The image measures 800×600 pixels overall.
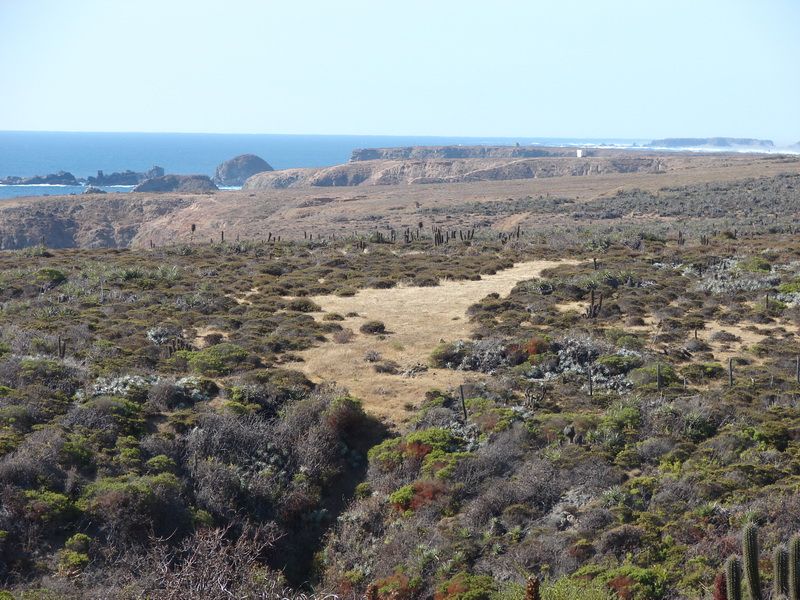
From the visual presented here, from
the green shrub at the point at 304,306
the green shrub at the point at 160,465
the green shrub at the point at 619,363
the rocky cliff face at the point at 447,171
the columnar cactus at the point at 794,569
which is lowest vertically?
the rocky cliff face at the point at 447,171

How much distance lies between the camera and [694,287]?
27422 mm

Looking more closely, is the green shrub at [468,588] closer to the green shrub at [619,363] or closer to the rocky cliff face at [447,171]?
the green shrub at [619,363]

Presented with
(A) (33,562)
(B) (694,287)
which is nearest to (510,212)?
(B) (694,287)

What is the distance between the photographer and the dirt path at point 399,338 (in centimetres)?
1828

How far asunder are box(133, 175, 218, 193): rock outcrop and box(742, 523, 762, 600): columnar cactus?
126 meters

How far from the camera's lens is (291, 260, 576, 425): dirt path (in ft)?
60.0

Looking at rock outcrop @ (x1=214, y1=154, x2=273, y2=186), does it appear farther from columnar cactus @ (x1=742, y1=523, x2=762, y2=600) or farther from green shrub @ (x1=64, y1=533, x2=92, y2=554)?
columnar cactus @ (x1=742, y1=523, x2=762, y2=600)

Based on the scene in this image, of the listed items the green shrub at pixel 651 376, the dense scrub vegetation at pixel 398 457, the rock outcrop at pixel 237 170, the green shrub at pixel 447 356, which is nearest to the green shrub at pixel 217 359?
the dense scrub vegetation at pixel 398 457

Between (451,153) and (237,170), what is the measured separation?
49964mm

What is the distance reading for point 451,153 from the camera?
582 ft

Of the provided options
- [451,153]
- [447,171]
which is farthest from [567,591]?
[451,153]

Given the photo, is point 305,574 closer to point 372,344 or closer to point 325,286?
point 372,344

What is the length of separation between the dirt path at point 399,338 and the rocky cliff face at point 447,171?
315 ft

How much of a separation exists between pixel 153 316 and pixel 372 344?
7.39 metres
